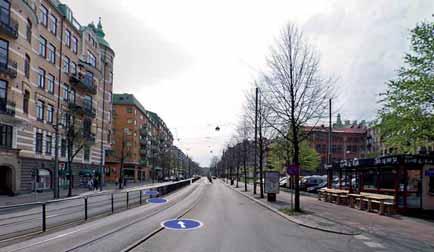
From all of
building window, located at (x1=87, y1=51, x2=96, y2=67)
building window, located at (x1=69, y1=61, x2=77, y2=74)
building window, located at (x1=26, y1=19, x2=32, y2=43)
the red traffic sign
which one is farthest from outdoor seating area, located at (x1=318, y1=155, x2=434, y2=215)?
building window, located at (x1=87, y1=51, x2=96, y2=67)

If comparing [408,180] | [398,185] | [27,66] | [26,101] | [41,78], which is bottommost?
[398,185]

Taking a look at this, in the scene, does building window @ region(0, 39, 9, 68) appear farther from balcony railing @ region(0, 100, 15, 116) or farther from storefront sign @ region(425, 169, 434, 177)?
storefront sign @ region(425, 169, 434, 177)

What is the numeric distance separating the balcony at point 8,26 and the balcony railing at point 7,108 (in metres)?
5.75

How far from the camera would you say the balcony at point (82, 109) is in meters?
48.2

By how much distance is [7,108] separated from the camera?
33.8 meters

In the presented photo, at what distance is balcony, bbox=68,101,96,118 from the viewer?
1897 inches

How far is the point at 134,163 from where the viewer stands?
9669cm

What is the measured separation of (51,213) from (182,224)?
4777 mm

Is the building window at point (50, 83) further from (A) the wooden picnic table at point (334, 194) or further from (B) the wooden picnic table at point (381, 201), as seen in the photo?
(B) the wooden picnic table at point (381, 201)

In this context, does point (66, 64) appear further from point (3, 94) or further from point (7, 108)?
point (7, 108)

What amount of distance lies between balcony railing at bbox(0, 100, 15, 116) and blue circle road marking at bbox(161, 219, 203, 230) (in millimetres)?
23775

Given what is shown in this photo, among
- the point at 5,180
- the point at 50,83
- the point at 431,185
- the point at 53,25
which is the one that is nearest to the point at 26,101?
the point at 50,83

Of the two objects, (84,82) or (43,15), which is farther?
(84,82)

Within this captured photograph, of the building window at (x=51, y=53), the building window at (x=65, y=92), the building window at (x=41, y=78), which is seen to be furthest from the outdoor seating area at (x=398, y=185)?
the building window at (x=65, y=92)
